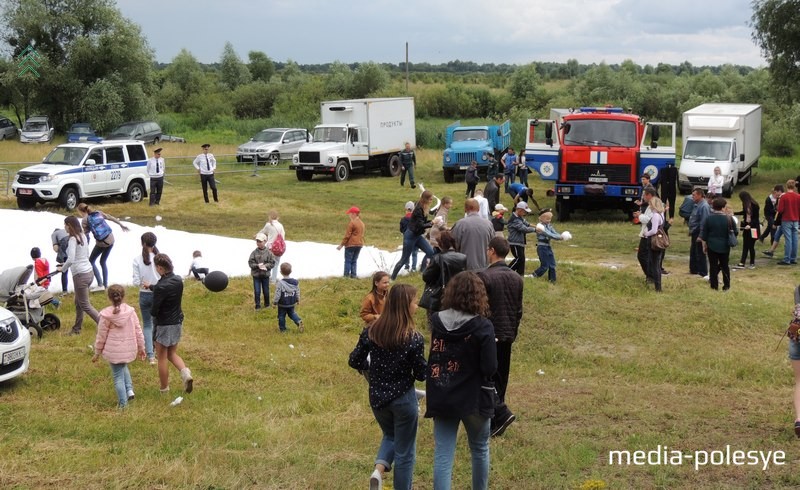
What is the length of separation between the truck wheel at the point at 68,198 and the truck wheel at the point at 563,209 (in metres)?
12.7

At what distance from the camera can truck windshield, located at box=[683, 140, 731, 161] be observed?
3020 centimetres

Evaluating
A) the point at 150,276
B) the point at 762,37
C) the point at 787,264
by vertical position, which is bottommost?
the point at 787,264

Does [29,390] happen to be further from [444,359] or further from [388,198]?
[388,198]

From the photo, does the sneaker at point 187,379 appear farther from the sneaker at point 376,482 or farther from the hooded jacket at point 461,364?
the hooded jacket at point 461,364

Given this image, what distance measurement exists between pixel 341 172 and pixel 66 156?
11.6 metres

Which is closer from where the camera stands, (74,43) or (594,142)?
(594,142)

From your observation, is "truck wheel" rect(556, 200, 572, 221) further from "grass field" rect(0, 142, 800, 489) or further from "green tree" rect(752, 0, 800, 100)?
"green tree" rect(752, 0, 800, 100)

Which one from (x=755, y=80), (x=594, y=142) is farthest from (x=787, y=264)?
(x=755, y=80)

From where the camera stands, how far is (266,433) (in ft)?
25.8

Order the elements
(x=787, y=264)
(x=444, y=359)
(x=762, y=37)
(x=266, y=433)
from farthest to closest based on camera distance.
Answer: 1. (x=762, y=37)
2. (x=787, y=264)
3. (x=266, y=433)
4. (x=444, y=359)

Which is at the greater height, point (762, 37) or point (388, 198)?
point (762, 37)

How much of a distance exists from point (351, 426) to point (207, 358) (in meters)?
3.13

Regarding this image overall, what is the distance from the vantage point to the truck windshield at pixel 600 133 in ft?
75.2

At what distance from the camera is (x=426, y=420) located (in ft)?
26.7
